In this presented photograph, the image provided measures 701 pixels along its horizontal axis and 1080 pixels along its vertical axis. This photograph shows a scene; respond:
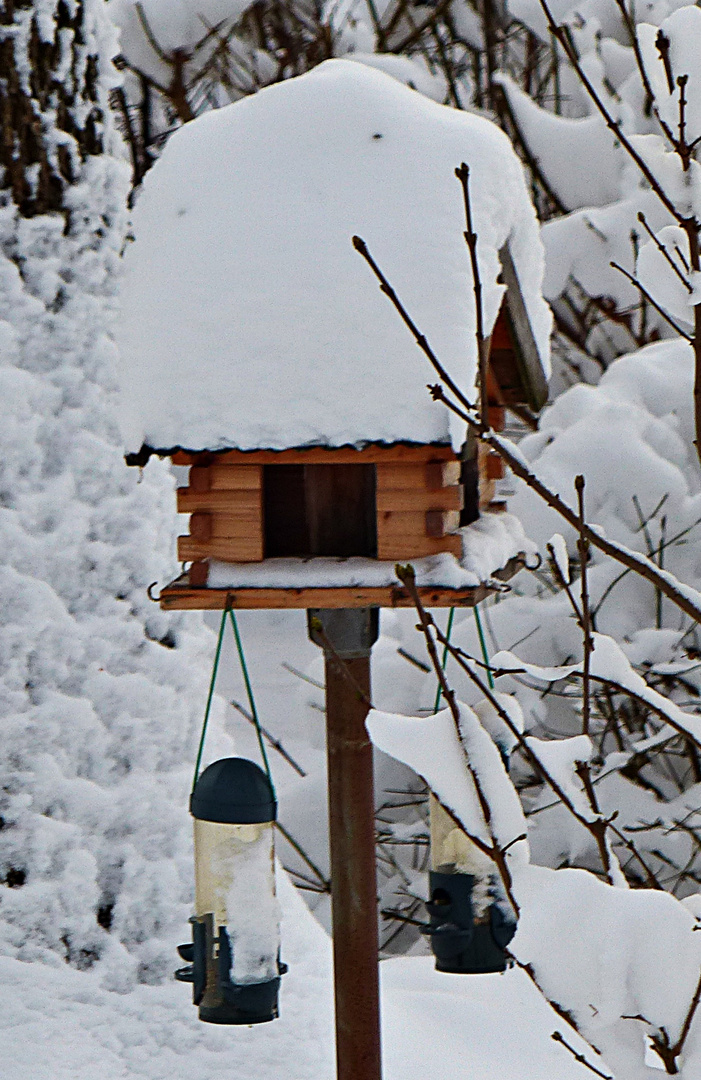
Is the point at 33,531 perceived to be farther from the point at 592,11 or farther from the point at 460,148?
the point at 592,11

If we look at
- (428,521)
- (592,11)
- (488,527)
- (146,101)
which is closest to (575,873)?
(428,521)

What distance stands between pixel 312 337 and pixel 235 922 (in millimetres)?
952

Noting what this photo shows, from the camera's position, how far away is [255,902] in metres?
1.95

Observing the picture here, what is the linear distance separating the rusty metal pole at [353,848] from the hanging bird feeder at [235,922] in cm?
14

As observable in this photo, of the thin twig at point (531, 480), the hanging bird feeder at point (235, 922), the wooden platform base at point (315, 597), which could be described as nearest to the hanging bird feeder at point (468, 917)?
the hanging bird feeder at point (235, 922)

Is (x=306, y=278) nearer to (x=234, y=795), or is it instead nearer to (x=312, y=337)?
(x=312, y=337)

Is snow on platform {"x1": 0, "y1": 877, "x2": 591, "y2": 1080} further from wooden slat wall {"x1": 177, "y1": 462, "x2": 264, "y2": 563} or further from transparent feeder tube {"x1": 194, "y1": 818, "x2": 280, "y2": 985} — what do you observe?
wooden slat wall {"x1": 177, "y1": 462, "x2": 264, "y2": 563}

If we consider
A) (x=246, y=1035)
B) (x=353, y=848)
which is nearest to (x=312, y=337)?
(x=353, y=848)

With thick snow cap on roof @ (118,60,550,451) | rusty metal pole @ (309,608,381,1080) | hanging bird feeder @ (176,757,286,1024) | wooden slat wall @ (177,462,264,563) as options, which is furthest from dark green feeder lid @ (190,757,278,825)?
→ thick snow cap on roof @ (118,60,550,451)

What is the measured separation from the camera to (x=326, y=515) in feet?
6.33

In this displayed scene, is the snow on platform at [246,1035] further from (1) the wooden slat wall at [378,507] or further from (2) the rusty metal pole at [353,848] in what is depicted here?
(1) the wooden slat wall at [378,507]

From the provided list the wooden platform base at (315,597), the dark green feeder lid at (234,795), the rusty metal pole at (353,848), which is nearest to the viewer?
the wooden platform base at (315,597)

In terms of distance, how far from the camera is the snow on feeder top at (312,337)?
1747 mm

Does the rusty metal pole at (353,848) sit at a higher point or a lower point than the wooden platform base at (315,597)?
lower
